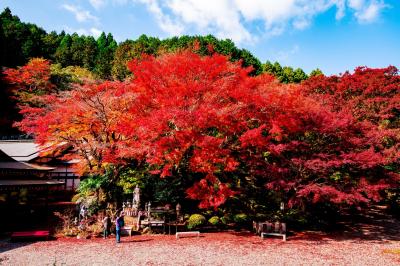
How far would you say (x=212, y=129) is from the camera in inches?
671

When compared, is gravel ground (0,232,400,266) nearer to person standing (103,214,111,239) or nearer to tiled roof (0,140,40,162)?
person standing (103,214,111,239)

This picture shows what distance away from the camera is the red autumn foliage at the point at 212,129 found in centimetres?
1365

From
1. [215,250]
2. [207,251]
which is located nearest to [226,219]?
[215,250]

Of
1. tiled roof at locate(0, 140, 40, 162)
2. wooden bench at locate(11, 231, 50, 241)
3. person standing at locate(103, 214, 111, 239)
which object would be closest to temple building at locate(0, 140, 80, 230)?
tiled roof at locate(0, 140, 40, 162)

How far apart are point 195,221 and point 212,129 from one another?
538cm

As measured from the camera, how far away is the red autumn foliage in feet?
44.8

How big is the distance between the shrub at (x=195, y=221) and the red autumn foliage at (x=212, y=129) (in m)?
1.03

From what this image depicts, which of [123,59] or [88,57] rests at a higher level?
[88,57]

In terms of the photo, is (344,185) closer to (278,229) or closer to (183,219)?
(278,229)

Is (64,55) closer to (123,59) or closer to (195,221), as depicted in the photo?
(123,59)

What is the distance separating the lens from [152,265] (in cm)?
956

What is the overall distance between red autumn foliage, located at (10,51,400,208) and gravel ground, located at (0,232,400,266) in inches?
77.1

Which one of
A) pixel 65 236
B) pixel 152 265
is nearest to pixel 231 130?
pixel 152 265

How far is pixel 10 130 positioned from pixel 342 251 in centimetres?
3355
